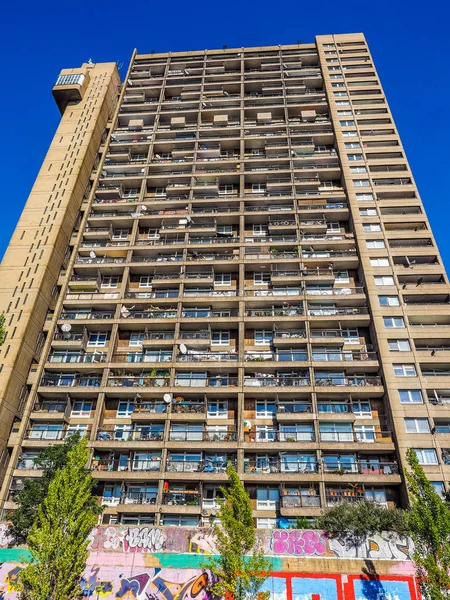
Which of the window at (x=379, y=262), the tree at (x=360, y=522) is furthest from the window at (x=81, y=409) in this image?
the window at (x=379, y=262)

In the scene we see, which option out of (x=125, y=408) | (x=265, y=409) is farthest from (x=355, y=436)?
(x=125, y=408)

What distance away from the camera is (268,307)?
135ft

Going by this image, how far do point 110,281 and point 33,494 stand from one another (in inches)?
841

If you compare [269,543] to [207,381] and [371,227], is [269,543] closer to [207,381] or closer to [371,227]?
[207,381]

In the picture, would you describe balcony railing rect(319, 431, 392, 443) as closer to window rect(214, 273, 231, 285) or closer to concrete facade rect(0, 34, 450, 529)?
concrete facade rect(0, 34, 450, 529)

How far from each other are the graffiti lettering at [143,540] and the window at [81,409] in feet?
37.2

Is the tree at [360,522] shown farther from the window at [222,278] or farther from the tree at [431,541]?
the window at [222,278]

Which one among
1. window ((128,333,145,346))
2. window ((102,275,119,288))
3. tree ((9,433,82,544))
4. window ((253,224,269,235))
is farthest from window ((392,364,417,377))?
window ((102,275,119,288))

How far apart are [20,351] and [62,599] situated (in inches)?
749

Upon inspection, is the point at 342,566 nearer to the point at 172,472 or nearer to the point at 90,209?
the point at 172,472

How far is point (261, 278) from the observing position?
43.9m

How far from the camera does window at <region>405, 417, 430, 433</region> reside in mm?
32219

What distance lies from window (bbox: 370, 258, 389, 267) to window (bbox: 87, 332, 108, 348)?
958 inches

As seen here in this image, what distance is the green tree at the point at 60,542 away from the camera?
21656mm
